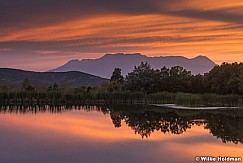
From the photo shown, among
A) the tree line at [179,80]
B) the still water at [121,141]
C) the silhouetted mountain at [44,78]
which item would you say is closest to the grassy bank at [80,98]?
the tree line at [179,80]

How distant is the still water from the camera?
1362cm

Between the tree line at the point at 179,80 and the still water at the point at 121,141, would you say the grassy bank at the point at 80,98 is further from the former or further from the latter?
the still water at the point at 121,141

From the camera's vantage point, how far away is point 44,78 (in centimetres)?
11494

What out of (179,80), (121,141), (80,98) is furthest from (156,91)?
(121,141)

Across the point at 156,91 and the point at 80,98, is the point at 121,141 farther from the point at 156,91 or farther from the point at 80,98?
the point at 156,91

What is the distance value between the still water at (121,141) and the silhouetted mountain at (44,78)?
251ft

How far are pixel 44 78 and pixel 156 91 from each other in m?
69.4

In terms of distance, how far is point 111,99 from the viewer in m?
47.1

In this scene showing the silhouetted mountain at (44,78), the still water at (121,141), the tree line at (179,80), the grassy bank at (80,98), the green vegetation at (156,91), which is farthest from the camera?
the silhouetted mountain at (44,78)

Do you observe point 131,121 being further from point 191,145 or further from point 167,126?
point 191,145

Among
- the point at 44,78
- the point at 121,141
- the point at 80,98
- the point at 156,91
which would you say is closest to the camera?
the point at 121,141

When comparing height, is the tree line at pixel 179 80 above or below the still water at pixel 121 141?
above

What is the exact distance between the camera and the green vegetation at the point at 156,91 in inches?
1681

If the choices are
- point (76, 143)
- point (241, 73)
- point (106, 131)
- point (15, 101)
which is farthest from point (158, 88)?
point (76, 143)
